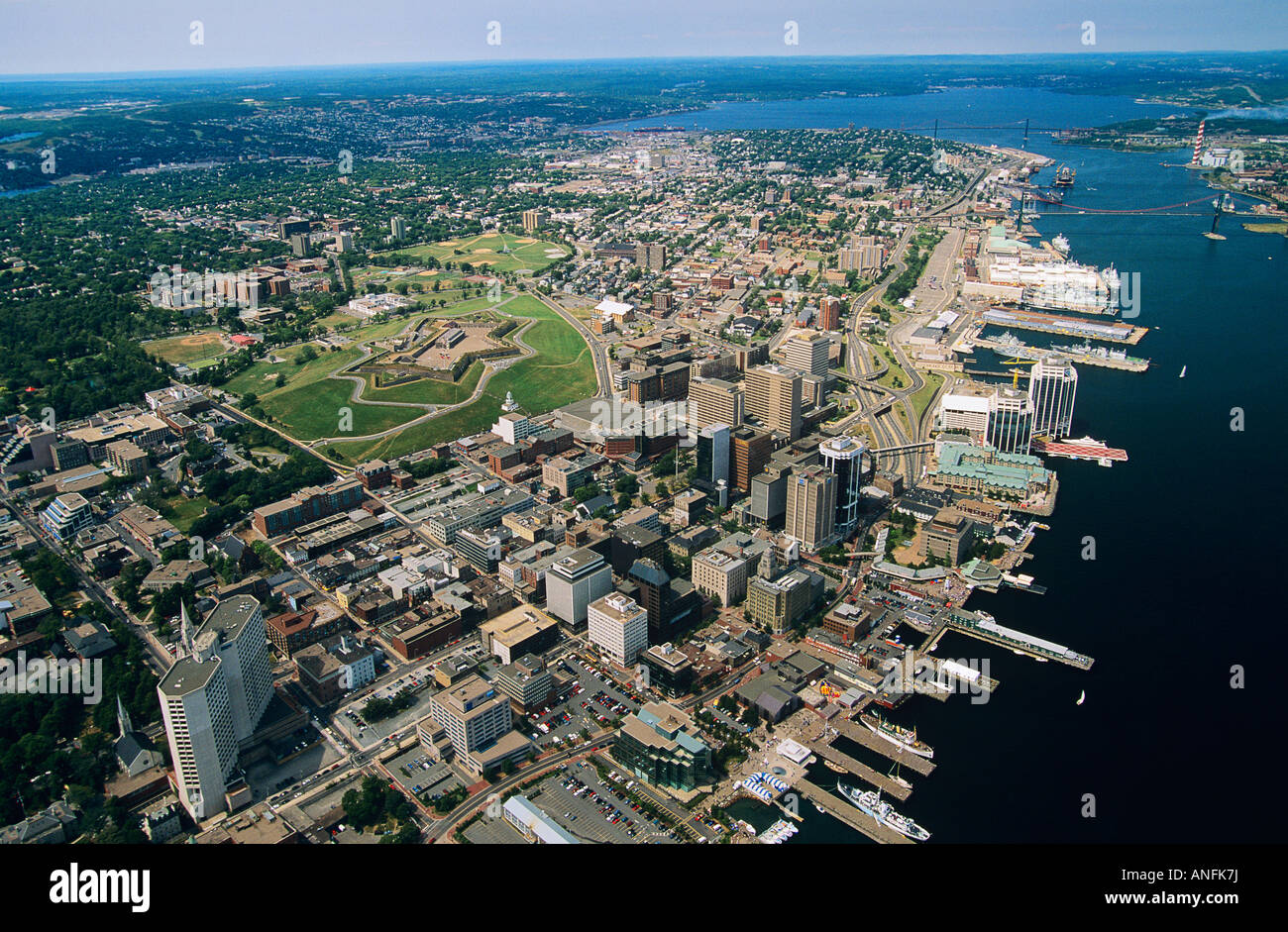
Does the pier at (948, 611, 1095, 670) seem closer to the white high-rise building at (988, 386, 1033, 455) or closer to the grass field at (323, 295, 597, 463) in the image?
the white high-rise building at (988, 386, 1033, 455)

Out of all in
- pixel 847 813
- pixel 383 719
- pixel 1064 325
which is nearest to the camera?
pixel 847 813

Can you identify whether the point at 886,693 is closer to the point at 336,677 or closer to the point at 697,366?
the point at 336,677

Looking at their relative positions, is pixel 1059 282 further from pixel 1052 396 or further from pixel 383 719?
pixel 383 719

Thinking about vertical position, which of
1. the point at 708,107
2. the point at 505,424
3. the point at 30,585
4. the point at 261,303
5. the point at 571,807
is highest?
the point at 708,107

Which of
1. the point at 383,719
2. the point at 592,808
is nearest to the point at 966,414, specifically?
the point at 592,808

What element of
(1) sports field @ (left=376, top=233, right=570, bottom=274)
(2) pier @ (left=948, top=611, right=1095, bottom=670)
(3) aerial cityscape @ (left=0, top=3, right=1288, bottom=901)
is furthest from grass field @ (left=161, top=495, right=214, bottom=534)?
(1) sports field @ (left=376, top=233, right=570, bottom=274)

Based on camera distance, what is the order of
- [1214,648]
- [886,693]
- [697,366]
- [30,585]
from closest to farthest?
1. [886,693]
2. [1214,648]
3. [30,585]
4. [697,366]
